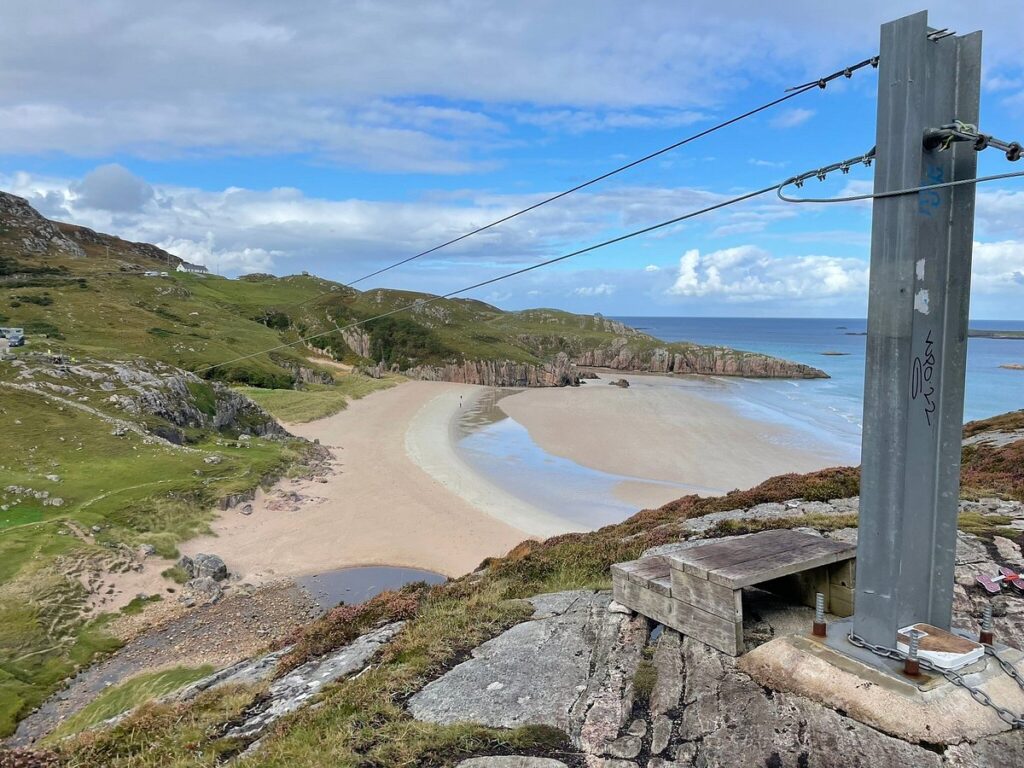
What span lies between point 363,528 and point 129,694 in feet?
39.1

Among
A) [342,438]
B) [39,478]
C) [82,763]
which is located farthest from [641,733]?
[342,438]

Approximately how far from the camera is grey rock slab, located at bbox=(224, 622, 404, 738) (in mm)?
7762

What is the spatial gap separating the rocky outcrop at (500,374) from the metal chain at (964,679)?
78211mm

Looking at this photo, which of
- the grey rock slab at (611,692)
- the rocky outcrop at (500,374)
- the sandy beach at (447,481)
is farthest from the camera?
the rocky outcrop at (500,374)

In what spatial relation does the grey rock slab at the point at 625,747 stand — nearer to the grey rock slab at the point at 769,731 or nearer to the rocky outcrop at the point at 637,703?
the rocky outcrop at the point at 637,703

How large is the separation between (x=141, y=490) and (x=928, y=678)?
26492mm

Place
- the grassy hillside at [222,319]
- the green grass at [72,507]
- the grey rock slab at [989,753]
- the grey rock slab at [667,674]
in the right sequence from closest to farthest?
the grey rock slab at [989,753]
the grey rock slab at [667,674]
the green grass at [72,507]
the grassy hillside at [222,319]

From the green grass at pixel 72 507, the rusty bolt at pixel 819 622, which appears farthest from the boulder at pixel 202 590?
the rusty bolt at pixel 819 622

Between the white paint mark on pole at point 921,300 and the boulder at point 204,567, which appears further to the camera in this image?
the boulder at point 204,567

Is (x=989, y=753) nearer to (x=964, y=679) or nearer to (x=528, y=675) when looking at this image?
(x=964, y=679)

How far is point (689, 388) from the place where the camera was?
267ft

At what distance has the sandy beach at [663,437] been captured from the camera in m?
35.4

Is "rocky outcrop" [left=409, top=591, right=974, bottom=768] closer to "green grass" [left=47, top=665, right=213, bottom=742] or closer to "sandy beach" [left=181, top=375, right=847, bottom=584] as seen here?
"green grass" [left=47, top=665, right=213, bottom=742]

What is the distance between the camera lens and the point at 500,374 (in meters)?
85.3
